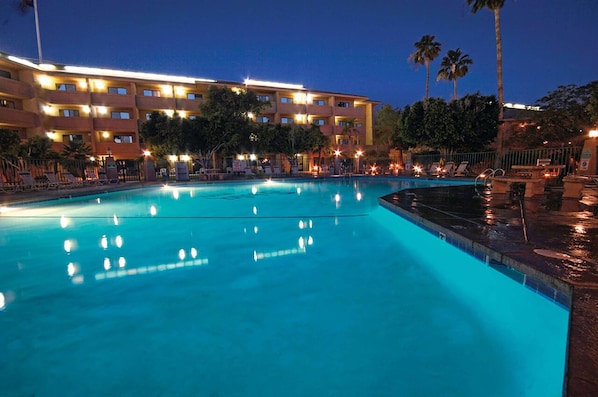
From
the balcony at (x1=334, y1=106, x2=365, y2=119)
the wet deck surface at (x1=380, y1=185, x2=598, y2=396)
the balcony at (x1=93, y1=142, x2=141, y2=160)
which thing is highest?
the balcony at (x1=334, y1=106, x2=365, y2=119)

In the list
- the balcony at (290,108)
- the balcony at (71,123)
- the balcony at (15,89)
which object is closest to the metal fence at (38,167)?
the balcony at (71,123)

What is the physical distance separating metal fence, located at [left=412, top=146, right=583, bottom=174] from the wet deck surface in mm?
7653

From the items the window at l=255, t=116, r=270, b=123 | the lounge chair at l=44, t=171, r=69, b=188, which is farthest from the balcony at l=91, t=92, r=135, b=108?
the lounge chair at l=44, t=171, r=69, b=188

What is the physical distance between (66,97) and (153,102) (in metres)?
7.64

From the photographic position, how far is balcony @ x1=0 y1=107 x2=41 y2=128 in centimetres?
2402

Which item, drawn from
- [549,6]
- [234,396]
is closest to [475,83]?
[549,6]

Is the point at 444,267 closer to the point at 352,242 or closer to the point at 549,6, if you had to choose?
the point at 352,242

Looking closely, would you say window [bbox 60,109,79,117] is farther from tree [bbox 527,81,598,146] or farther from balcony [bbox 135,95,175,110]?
tree [bbox 527,81,598,146]

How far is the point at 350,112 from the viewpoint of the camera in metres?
40.3

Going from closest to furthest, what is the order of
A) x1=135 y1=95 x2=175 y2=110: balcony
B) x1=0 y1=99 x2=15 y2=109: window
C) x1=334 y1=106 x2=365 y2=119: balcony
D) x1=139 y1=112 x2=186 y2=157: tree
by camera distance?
x1=139 y1=112 x2=186 y2=157: tree
x1=0 y1=99 x2=15 y2=109: window
x1=135 y1=95 x2=175 y2=110: balcony
x1=334 y1=106 x2=365 y2=119: balcony

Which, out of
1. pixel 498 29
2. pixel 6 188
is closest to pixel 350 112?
pixel 498 29

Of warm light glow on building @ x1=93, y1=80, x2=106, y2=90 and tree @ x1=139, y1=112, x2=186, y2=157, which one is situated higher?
warm light glow on building @ x1=93, y1=80, x2=106, y2=90

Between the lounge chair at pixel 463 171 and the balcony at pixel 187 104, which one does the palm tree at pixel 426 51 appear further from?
the balcony at pixel 187 104

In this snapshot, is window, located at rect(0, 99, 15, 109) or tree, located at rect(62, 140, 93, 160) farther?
window, located at rect(0, 99, 15, 109)
